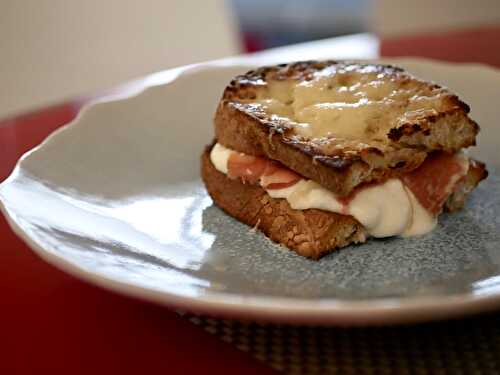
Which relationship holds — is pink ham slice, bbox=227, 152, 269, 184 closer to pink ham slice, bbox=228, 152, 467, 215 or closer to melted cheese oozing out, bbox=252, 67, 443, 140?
pink ham slice, bbox=228, 152, 467, 215

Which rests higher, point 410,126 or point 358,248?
point 410,126

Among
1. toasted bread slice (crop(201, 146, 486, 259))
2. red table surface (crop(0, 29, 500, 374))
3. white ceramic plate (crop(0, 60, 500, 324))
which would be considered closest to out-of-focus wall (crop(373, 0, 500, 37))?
white ceramic plate (crop(0, 60, 500, 324))

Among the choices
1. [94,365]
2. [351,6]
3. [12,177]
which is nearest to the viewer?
[94,365]

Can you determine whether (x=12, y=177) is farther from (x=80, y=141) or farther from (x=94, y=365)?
(x=94, y=365)

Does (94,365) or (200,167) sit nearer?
(94,365)

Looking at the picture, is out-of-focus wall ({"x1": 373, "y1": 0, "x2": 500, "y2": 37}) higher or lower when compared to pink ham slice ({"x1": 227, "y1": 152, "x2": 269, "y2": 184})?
lower

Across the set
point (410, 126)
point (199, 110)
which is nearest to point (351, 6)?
point (199, 110)
